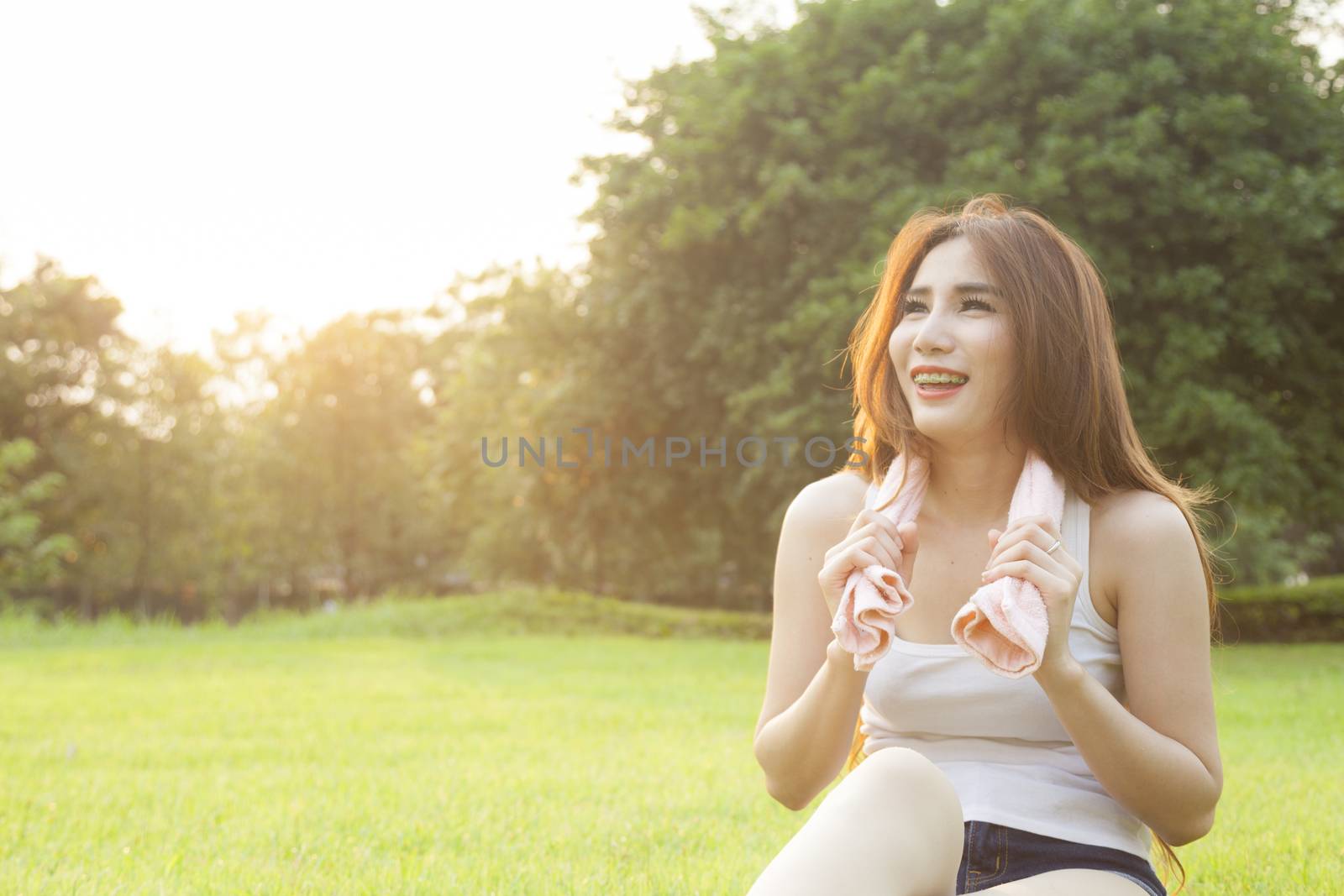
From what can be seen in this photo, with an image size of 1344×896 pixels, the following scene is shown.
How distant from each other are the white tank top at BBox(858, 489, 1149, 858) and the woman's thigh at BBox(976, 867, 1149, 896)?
0.08m

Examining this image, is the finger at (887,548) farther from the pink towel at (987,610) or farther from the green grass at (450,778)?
the green grass at (450,778)

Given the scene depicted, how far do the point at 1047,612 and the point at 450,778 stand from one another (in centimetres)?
457

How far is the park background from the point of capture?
4770mm

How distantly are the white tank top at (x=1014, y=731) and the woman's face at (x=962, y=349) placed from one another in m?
0.28

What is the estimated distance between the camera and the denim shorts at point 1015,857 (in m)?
2.19

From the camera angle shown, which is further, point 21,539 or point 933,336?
point 21,539

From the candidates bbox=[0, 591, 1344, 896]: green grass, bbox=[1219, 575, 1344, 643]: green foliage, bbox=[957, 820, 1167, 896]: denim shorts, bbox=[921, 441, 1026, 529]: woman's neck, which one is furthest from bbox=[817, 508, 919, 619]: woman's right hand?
bbox=[1219, 575, 1344, 643]: green foliage

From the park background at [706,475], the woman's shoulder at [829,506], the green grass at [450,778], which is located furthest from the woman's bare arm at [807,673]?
the green grass at [450,778]

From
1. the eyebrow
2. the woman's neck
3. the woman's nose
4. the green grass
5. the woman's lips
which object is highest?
the eyebrow

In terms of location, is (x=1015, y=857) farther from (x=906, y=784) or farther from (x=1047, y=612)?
(x=1047, y=612)

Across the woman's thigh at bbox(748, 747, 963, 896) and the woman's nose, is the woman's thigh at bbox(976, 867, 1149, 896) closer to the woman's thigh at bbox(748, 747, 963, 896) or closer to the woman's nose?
the woman's thigh at bbox(748, 747, 963, 896)

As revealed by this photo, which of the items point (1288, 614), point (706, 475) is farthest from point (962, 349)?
point (1288, 614)

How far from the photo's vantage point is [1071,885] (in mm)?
2092

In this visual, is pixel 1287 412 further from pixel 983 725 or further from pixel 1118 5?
pixel 983 725
